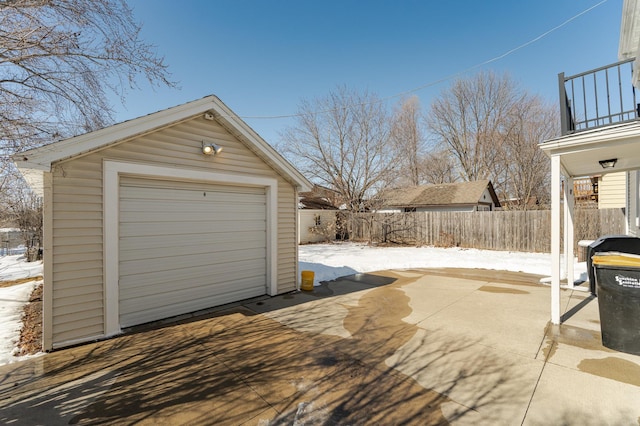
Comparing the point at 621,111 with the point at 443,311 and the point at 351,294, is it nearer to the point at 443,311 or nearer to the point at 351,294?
the point at 443,311

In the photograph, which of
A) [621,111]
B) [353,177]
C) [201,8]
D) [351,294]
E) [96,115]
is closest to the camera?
[621,111]

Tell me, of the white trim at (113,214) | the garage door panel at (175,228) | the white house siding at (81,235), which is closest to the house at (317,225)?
the garage door panel at (175,228)

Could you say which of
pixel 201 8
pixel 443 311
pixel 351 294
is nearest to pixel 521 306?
pixel 443 311

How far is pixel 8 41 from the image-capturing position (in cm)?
394

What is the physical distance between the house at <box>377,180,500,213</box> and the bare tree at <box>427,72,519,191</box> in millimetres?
4043

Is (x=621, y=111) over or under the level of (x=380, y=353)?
over

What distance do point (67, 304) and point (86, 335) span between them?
0.52m

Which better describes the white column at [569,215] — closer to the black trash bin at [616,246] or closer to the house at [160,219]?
the black trash bin at [616,246]

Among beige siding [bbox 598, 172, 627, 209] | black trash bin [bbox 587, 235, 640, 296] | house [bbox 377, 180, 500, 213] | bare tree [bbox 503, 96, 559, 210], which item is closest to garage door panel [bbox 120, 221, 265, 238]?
black trash bin [bbox 587, 235, 640, 296]

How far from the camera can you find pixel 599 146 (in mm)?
3900

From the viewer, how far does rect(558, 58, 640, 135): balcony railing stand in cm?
421

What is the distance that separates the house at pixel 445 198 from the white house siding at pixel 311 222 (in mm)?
3127

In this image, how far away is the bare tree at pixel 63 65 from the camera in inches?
161

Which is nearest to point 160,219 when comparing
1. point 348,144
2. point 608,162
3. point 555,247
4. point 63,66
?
point 63,66
